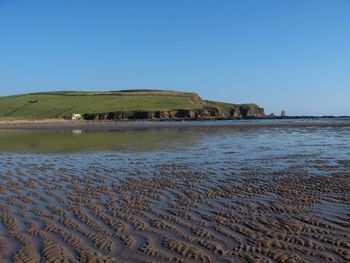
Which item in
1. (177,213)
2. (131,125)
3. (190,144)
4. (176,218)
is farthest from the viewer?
(131,125)

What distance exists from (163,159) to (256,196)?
11.0 m

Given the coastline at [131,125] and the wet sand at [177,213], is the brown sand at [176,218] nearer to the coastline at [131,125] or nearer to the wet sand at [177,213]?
the wet sand at [177,213]

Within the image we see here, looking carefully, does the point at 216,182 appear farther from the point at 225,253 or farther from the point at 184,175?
the point at 225,253

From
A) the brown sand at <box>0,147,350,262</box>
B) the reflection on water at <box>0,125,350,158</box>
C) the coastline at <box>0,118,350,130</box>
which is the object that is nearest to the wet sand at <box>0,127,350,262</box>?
the brown sand at <box>0,147,350,262</box>

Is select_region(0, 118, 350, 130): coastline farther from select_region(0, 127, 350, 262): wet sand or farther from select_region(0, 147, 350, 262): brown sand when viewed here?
select_region(0, 147, 350, 262): brown sand

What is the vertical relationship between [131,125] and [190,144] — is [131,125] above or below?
below

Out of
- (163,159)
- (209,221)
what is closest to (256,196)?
(209,221)

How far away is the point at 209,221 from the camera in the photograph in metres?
9.52

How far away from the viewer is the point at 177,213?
10336 millimetres

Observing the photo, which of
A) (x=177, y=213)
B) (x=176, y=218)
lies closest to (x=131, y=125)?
(x=177, y=213)

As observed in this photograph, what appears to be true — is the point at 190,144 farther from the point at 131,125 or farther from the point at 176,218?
the point at 131,125

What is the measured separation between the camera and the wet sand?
7.43 meters

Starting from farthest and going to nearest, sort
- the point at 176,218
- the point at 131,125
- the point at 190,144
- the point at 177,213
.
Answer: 1. the point at 131,125
2. the point at 190,144
3. the point at 177,213
4. the point at 176,218

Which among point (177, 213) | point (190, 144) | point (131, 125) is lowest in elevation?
point (131, 125)
